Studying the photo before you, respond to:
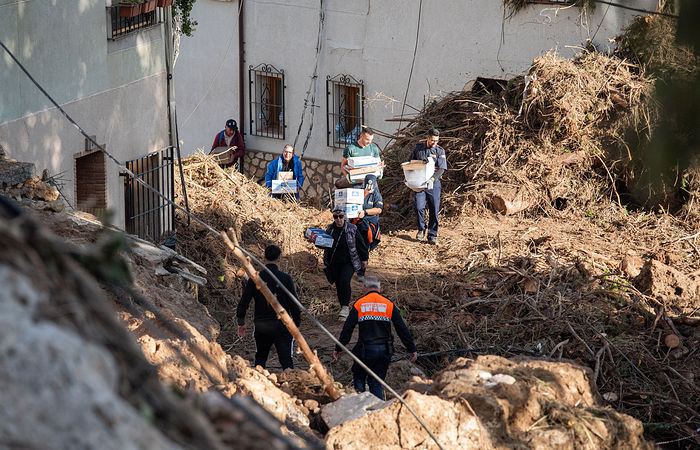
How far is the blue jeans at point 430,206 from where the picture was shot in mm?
12914

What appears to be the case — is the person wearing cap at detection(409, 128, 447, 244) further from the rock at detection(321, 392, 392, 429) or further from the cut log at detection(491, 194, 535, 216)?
the rock at detection(321, 392, 392, 429)

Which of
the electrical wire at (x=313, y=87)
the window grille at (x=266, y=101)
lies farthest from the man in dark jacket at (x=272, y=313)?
the window grille at (x=266, y=101)

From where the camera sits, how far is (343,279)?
10477mm

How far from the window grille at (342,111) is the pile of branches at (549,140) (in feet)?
14.6

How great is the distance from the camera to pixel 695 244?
12281 mm

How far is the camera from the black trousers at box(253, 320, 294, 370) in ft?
26.4

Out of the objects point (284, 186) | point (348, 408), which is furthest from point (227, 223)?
point (348, 408)

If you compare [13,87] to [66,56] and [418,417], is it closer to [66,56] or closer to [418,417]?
[66,56]

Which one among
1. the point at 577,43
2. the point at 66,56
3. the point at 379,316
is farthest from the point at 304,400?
the point at 577,43

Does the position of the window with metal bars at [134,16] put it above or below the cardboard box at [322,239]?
above

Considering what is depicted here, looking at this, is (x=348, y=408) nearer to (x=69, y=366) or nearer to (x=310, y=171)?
(x=69, y=366)

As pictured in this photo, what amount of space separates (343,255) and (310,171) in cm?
923

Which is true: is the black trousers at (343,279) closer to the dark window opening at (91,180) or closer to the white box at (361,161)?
the white box at (361,161)

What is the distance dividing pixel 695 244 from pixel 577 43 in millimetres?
4908
